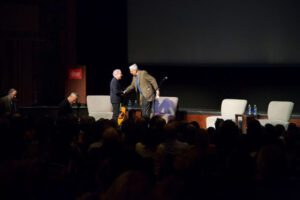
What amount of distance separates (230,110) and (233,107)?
0.28ft

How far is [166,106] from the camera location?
10672mm

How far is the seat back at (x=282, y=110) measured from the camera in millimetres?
9469

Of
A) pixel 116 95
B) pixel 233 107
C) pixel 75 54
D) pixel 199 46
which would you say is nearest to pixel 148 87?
pixel 116 95

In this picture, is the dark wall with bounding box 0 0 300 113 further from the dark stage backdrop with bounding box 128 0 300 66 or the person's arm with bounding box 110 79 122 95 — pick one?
the person's arm with bounding box 110 79 122 95

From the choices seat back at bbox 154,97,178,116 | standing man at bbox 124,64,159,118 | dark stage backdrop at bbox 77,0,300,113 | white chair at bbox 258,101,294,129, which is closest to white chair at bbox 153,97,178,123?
seat back at bbox 154,97,178,116

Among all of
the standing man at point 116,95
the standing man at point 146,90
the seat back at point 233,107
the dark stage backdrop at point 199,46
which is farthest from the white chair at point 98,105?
the seat back at point 233,107

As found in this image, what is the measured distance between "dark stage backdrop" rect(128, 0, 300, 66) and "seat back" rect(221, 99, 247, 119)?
56.5 inches

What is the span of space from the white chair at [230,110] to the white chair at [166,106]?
0.82 m

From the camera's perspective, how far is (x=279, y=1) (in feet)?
35.3

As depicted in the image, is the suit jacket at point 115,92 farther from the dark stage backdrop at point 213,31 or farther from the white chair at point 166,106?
the dark stage backdrop at point 213,31

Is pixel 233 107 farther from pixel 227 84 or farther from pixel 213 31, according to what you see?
pixel 213 31

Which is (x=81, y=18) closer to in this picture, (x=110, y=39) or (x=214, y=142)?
(x=110, y=39)

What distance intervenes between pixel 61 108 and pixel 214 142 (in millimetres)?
4512

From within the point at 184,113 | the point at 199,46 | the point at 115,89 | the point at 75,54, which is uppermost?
the point at 199,46
